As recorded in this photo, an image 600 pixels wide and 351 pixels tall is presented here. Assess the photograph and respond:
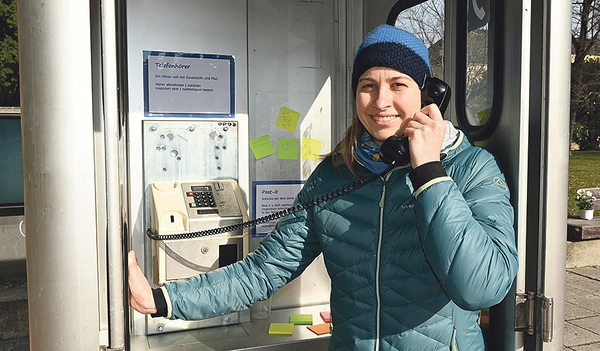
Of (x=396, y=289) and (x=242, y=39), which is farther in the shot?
(x=242, y=39)

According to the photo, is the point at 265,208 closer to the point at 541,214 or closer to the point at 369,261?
the point at 369,261

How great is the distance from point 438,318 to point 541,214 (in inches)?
16.8

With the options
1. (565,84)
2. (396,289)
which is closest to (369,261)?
(396,289)

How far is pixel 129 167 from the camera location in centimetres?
244

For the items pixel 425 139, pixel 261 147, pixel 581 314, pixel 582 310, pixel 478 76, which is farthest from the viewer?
pixel 582 310

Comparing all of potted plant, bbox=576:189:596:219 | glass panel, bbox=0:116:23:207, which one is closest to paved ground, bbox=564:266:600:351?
potted plant, bbox=576:189:596:219

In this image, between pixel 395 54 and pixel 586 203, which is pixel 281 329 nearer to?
pixel 395 54

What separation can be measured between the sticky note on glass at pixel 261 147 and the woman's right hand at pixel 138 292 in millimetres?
1199

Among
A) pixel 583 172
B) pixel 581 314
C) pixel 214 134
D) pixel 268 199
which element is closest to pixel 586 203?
pixel 581 314

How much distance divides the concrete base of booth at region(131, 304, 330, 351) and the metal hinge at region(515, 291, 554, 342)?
108cm

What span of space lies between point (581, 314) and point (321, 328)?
379 cm

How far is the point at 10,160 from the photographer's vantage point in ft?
15.7

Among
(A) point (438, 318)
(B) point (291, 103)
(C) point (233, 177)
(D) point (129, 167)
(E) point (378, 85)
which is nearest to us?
(A) point (438, 318)

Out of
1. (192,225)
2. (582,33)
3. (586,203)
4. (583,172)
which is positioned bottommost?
(586,203)
